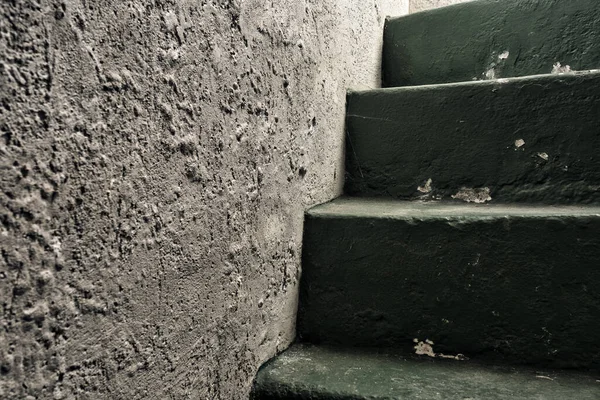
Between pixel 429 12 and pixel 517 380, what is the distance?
114 centimetres

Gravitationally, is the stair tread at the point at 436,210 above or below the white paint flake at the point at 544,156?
below

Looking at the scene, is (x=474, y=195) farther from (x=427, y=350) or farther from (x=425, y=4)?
(x=425, y=4)

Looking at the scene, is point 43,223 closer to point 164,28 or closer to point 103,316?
point 103,316

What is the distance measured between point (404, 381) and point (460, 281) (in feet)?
0.69

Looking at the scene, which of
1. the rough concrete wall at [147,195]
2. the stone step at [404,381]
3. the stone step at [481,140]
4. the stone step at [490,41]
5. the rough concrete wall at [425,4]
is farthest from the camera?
the rough concrete wall at [425,4]

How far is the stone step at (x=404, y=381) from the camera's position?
68 centimetres

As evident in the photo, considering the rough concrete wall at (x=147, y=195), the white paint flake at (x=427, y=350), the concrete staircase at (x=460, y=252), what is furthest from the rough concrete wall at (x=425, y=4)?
the white paint flake at (x=427, y=350)

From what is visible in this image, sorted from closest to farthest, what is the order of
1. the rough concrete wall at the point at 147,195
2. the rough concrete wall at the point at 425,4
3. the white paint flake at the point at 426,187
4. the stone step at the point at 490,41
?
the rough concrete wall at the point at 147,195, the white paint flake at the point at 426,187, the stone step at the point at 490,41, the rough concrete wall at the point at 425,4

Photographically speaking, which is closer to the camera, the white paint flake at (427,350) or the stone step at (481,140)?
the white paint flake at (427,350)

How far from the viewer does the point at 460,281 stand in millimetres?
832

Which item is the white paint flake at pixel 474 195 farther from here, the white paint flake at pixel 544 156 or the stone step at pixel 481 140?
the white paint flake at pixel 544 156

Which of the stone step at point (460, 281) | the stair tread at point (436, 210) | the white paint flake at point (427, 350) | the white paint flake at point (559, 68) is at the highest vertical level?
the white paint flake at point (559, 68)

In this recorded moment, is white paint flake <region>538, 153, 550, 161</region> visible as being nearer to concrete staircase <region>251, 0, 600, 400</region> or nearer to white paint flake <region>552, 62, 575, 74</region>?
concrete staircase <region>251, 0, 600, 400</region>

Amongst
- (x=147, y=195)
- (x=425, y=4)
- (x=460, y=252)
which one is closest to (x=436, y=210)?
(x=460, y=252)
